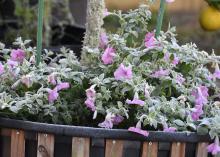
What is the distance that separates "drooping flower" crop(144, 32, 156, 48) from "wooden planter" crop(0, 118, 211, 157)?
28cm

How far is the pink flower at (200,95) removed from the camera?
Answer: 1.49 m

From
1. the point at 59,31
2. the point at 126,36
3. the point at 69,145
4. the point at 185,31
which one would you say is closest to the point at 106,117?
the point at 69,145

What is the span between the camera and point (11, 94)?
1.50 metres

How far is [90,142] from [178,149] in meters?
0.21

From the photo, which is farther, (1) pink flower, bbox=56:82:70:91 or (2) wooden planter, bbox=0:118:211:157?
(1) pink flower, bbox=56:82:70:91

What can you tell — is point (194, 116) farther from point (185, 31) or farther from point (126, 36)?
point (185, 31)

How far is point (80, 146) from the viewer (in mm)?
1315

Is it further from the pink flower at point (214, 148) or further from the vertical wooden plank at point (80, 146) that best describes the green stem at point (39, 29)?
the pink flower at point (214, 148)

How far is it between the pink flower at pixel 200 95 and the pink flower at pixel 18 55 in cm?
50

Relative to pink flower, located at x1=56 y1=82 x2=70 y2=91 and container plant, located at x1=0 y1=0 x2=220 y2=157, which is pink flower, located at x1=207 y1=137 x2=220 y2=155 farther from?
pink flower, located at x1=56 y1=82 x2=70 y2=91

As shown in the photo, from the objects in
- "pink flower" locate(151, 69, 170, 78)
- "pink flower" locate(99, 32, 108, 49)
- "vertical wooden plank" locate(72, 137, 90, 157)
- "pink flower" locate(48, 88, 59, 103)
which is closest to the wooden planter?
"vertical wooden plank" locate(72, 137, 90, 157)

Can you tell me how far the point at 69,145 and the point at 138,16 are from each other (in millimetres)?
513

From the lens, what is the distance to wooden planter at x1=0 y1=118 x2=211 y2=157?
1.31 metres

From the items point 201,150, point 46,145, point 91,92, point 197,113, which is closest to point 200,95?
point 197,113
